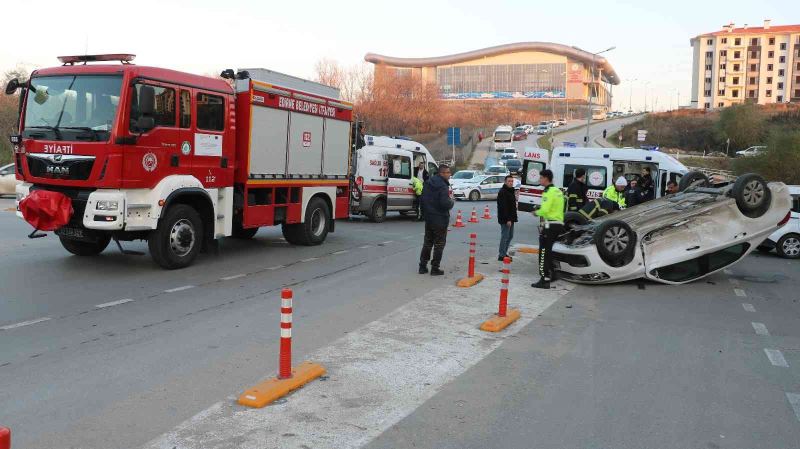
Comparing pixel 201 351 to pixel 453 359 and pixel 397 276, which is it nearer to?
pixel 453 359

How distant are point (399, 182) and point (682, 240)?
11726 mm

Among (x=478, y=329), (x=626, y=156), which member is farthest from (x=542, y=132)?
(x=478, y=329)

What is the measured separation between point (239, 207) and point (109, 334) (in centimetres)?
535

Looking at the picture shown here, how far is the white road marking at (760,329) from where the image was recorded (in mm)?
7872

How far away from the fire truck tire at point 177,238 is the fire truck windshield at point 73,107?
1605mm

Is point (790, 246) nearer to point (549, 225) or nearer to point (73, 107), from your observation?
point (549, 225)

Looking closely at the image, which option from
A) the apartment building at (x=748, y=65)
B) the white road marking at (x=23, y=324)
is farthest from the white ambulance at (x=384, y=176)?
the apartment building at (x=748, y=65)

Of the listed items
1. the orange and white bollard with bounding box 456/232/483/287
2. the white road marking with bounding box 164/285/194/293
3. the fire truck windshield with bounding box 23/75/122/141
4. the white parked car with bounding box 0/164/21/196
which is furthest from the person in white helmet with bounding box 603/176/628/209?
the white parked car with bounding box 0/164/21/196

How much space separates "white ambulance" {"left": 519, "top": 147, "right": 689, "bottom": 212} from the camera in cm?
1970

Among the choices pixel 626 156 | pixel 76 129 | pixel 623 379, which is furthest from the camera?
pixel 626 156

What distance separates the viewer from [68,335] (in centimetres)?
677

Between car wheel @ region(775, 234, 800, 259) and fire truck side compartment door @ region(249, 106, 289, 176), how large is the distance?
36.0ft

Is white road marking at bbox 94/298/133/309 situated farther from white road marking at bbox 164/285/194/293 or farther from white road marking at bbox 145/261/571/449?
white road marking at bbox 145/261/571/449

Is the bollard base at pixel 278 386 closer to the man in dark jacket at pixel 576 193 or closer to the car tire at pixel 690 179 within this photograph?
the man in dark jacket at pixel 576 193
